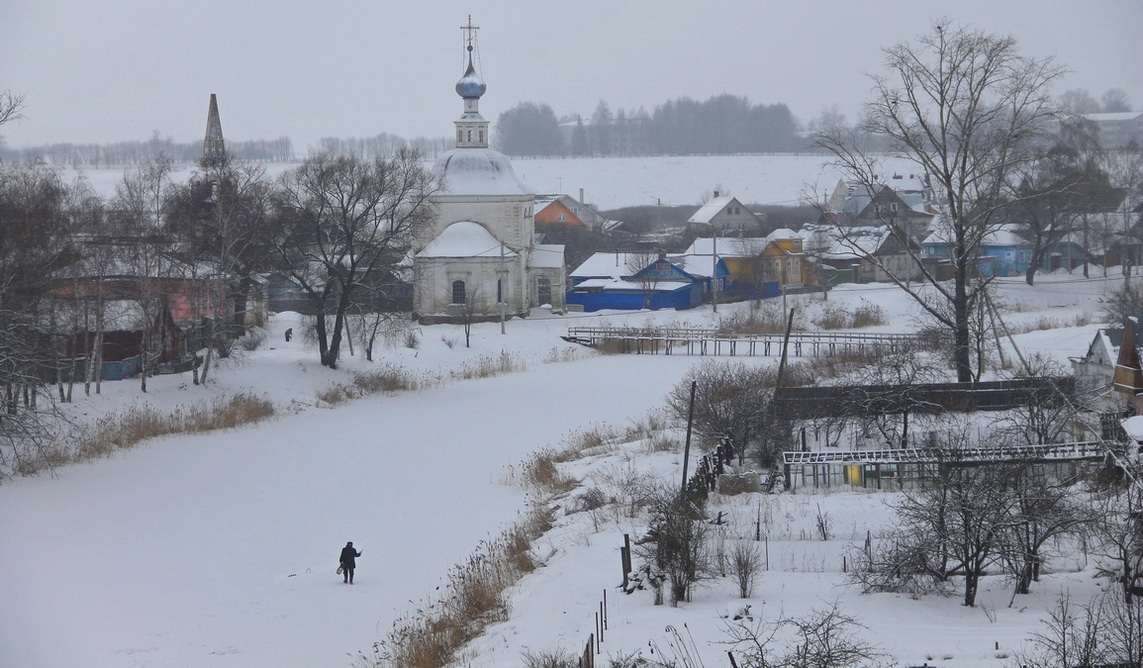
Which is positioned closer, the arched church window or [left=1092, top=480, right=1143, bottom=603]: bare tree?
[left=1092, top=480, right=1143, bottom=603]: bare tree

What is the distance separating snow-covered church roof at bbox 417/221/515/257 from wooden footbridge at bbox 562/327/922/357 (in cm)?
504

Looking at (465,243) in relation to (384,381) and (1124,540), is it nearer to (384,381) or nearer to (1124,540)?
(384,381)

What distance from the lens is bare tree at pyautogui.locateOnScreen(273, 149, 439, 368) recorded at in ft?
86.1

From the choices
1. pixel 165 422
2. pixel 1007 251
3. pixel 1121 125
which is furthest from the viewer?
pixel 1121 125

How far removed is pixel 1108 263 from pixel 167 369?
118 feet

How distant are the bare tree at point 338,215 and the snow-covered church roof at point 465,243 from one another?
31.1ft

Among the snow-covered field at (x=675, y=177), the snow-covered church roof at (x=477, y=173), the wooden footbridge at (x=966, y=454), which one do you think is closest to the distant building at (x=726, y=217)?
the snow-covered field at (x=675, y=177)

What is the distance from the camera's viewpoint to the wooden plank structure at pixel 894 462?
12781 mm

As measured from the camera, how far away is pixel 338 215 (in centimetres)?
2662

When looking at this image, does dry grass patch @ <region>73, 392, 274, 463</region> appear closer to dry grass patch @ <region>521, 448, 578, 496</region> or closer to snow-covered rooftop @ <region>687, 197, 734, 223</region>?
dry grass patch @ <region>521, 448, 578, 496</region>

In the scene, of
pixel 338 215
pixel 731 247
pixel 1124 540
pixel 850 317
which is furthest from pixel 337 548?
pixel 731 247

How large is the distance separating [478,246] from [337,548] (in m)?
25.0

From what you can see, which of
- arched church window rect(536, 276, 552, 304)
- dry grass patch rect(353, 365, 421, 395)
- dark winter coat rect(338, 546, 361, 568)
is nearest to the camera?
dark winter coat rect(338, 546, 361, 568)

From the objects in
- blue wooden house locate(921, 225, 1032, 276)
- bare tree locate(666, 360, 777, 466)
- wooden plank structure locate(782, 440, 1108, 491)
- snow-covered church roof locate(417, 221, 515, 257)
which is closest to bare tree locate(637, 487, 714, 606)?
wooden plank structure locate(782, 440, 1108, 491)
